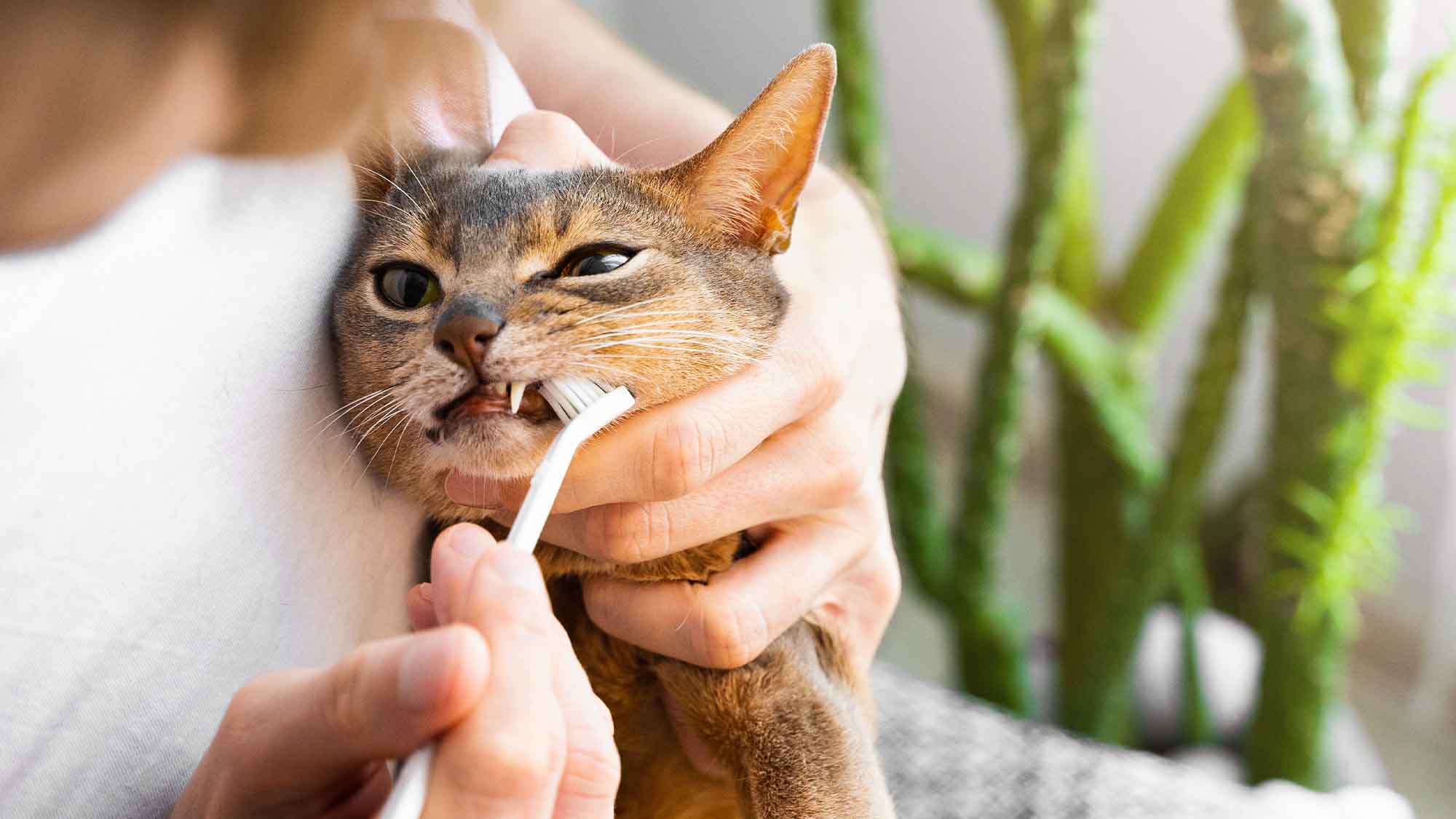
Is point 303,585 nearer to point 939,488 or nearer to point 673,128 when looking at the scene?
point 673,128

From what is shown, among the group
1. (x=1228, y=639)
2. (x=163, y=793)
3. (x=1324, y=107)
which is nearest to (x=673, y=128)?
(x=163, y=793)

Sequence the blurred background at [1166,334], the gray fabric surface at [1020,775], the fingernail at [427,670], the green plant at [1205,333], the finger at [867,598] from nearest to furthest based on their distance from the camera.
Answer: the fingernail at [427,670], the finger at [867,598], the gray fabric surface at [1020,775], the green plant at [1205,333], the blurred background at [1166,334]

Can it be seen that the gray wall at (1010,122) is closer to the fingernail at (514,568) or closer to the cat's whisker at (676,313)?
the cat's whisker at (676,313)

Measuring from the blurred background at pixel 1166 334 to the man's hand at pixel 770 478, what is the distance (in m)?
0.27

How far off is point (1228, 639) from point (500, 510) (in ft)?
5.36

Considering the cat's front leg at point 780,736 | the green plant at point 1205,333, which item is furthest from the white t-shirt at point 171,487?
the green plant at point 1205,333

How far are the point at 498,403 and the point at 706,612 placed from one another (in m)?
0.20

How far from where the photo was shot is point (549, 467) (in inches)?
17.2

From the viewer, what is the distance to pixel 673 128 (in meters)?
0.68

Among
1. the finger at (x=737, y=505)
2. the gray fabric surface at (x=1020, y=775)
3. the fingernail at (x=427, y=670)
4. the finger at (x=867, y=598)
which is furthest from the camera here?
the gray fabric surface at (x=1020, y=775)

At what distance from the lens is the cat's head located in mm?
511

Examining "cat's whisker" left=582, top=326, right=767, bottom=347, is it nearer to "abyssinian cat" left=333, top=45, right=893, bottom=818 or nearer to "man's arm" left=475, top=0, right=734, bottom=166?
"abyssinian cat" left=333, top=45, right=893, bottom=818

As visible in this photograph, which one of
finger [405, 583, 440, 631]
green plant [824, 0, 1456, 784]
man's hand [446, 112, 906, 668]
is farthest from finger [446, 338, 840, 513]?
green plant [824, 0, 1456, 784]

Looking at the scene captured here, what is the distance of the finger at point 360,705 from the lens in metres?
0.33
